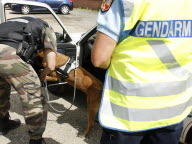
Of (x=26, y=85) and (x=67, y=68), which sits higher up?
(x=26, y=85)

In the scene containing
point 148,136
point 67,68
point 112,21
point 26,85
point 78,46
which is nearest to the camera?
point 112,21

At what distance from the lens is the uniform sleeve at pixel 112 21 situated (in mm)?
981

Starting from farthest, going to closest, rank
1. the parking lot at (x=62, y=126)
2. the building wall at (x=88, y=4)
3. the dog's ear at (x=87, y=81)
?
the building wall at (x=88, y=4), the dog's ear at (x=87, y=81), the parking lot at (x=62, y=126)

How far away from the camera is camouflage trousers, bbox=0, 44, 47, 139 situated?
2004 millimetres

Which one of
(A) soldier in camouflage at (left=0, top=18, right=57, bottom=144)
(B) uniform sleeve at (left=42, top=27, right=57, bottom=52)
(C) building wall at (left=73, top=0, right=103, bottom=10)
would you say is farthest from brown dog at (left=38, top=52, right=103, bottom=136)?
(C) building wall at (left=73, top=0, right=103, bottom=10)

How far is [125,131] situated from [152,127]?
5.6 inches

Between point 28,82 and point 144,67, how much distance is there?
1361mm

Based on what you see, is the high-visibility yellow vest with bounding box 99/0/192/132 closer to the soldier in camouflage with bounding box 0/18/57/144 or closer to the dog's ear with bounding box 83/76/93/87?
the soldier in camouflage with bounding box 0/18/57/144

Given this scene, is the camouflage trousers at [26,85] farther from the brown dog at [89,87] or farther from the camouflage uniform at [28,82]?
the brown dog at [89,87]

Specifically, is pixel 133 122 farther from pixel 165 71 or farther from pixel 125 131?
pixel 165 71

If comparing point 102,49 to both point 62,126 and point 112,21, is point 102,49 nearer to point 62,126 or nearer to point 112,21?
point 112,21

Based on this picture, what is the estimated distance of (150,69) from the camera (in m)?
1.07

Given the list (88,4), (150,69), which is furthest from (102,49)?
(88,4)

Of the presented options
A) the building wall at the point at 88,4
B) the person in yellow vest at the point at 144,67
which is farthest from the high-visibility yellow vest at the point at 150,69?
the building wall at the point at 88,4
